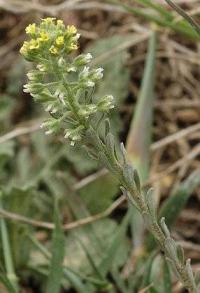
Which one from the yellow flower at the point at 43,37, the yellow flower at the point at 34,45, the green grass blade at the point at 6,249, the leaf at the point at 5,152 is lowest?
the green grass blade at the point at 6,249

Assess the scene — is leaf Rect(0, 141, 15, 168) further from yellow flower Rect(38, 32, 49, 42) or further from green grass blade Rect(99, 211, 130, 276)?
yellow flower Rect(38, 32, 49, 42)

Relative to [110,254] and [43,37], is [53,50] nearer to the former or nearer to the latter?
[43,37]

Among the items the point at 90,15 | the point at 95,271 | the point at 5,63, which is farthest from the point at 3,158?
the point at 90,15

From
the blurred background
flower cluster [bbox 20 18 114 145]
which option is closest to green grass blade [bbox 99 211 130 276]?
the blurred background

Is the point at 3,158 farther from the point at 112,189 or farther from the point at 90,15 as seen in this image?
the point at 90,15

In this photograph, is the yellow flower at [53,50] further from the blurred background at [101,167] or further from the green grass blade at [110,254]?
the green grass blade at [110,254]

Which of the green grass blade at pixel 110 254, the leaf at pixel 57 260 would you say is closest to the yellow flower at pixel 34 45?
the leaf at pixel 57 260

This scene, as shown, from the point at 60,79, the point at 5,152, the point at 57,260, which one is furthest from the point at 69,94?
the point at 5,152
